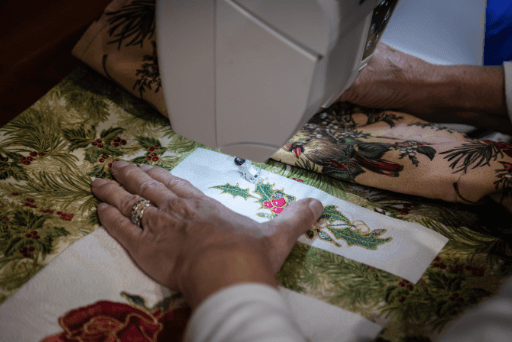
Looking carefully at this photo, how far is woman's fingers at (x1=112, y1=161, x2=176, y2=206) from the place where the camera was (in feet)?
1.98

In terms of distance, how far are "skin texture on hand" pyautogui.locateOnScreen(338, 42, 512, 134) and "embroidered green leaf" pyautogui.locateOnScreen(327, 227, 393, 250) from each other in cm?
37

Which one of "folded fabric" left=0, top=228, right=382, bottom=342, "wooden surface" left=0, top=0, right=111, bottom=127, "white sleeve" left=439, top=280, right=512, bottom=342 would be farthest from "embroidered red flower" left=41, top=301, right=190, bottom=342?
"wooden surface" left=0, top=0, right=111, bottom=127

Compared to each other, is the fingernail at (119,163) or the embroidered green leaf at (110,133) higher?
the embroidered green leaf at (110,133)

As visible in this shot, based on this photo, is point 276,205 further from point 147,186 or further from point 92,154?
point 92,154

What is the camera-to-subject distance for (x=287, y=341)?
364 mm

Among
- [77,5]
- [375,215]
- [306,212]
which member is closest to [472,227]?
[375,215]

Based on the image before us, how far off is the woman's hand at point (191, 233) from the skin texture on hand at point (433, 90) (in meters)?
0.37

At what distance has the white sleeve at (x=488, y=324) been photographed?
36cm

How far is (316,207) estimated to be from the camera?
0.63 metres

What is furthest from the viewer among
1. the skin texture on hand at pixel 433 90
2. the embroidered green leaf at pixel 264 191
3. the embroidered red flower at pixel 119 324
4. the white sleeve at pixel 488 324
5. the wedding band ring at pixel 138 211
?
the skin texture on hand at pixel 433 90

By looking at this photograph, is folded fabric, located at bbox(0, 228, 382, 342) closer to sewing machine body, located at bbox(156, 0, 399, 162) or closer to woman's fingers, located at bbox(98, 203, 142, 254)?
woman's fingers, located at bbox(98, 203, 142, 254)

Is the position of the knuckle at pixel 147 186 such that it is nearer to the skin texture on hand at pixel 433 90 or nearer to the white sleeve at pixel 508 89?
the skin texture on hand at pixel 433 90

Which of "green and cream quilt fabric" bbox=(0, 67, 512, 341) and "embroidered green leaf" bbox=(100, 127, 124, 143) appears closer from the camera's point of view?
"green and cream quilt fabric" bbox=(0, 67, 512, 341)

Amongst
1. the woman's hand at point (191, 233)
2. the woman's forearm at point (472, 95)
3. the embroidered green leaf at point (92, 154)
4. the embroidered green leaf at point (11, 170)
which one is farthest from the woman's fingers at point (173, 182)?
the woman's forearm at point (472, 95)
